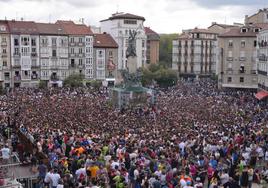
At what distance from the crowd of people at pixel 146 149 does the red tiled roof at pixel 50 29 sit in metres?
45.0

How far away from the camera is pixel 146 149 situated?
20766mm

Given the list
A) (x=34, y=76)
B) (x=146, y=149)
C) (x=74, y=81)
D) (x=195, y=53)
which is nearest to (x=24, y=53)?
(x=34, y=76)

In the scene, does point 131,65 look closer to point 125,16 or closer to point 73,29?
point 73,29

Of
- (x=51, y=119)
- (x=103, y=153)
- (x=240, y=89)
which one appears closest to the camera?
(x=103, y=153)

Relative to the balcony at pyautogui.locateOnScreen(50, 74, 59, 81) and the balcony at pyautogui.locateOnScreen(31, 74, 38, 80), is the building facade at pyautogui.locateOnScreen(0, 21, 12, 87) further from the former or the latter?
the balcony at pyautogui.locateOnScreen(50, 74, 59, 81)

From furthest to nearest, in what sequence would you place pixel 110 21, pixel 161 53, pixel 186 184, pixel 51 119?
pixel 161 53 → pixel 110 21 → pixel 51 119 → pixel 186 184

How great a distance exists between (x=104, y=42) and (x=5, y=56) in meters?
21.4

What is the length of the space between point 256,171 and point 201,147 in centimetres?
377

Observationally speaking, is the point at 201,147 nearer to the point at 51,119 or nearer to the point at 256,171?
the point at 256,171

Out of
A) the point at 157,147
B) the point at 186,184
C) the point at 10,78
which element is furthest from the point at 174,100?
the point at 10,78

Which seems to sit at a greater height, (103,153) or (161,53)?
(161,53)

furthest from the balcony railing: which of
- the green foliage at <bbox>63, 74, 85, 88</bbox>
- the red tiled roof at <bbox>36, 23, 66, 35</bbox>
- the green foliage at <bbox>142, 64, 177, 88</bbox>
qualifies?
the green foliage at <bbox>142, 64, 177, 88</bbox>

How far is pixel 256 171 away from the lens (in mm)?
18766

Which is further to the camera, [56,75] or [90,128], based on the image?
[56,75]
